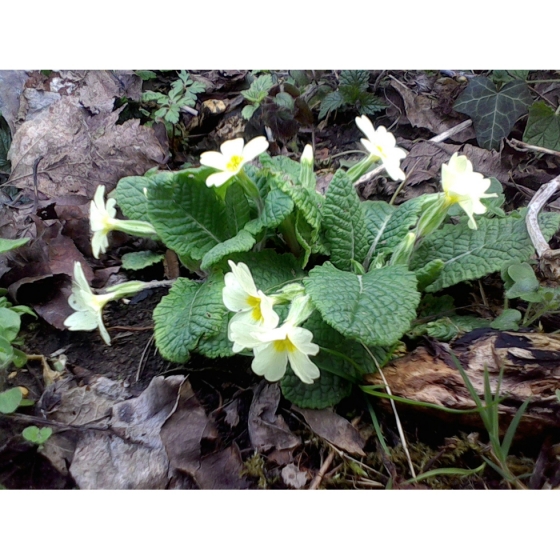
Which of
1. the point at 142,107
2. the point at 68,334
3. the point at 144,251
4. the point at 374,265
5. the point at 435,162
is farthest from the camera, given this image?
the point at 142,107

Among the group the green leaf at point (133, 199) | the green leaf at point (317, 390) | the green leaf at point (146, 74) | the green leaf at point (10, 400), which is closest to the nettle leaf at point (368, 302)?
the green leaf at point (317, 390)

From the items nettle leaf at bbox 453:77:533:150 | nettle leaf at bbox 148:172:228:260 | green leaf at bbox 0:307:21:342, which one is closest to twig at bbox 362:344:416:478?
nettle leaf at bbox 148:172:228:260

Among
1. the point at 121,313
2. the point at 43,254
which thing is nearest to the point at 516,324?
the point at 121,313

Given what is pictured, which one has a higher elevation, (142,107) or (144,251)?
(142,107)

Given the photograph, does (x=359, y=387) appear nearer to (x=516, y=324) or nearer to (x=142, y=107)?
(x=516, y=324)

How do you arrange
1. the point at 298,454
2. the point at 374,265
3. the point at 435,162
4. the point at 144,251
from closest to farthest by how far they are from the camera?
the point at 298,454 → the point at 374,265 → the point at 144,251 → the point at 435,162

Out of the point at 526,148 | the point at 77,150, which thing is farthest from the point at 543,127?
the point at 77,150

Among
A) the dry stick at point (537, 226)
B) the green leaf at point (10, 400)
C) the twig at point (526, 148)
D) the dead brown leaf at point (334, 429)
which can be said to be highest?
the twig at point (526, 148)

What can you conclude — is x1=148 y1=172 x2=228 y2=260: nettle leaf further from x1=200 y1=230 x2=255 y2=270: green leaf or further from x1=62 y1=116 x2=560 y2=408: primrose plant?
x1=200 y1=230 x2=255 y2=270: green leaf

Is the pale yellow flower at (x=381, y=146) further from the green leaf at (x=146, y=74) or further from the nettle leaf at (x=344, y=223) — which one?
the green leaf at (x=146, y=74)
